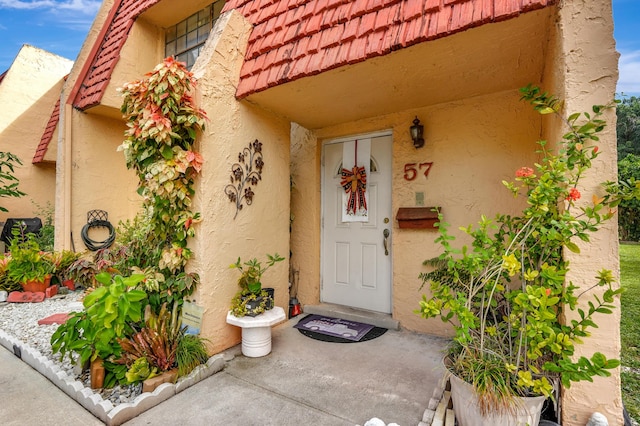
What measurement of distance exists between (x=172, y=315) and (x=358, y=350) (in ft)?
6.46

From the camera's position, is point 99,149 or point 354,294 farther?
point 99,149

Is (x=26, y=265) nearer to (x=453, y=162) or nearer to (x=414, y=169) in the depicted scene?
(x=414, y=169)

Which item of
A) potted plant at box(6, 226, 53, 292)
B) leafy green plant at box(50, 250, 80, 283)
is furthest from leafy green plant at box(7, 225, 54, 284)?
leafy green plant at box(50, 250, 80, 283)

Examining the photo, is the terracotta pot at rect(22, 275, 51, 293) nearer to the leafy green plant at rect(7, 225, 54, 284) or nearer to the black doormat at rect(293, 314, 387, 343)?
the leafy green plant at rect(7, 225, 54, 284)

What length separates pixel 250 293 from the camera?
3258 mm

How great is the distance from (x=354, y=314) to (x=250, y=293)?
59.2 inches

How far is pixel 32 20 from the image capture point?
7785 mm

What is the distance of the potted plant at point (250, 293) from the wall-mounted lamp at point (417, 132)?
2.21m

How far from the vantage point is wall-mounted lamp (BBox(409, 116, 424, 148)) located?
→ 11.9 ft

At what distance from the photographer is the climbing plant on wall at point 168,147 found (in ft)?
9.46

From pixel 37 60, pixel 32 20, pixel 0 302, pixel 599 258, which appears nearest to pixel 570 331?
pixel 599 258

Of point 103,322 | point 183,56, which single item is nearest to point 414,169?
point 103,322

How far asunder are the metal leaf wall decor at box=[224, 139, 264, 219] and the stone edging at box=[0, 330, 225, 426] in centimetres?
156

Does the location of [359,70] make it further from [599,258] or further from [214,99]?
[599,258]
